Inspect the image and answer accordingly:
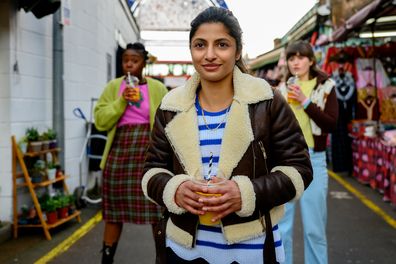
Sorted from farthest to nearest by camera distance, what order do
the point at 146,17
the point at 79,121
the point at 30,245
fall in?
1. the point at 146,17
2. the point at 79,121
3. the point at 30,245

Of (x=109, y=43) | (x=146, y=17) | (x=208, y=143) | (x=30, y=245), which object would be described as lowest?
(x=30, y=245)

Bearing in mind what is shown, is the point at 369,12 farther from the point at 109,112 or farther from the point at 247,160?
the point at 247,160

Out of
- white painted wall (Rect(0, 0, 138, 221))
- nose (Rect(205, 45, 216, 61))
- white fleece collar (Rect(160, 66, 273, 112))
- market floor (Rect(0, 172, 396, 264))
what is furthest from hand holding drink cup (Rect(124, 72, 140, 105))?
white painted wall (Rect(0, 0, 138, 221))

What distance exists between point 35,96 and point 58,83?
1.56 feet

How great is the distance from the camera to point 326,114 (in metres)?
3.55

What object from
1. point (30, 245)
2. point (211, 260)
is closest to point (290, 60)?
point (211, 260)

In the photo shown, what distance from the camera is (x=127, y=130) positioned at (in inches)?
155

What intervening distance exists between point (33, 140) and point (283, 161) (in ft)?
13.4

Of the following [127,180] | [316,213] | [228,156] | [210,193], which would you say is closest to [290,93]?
[316,213]

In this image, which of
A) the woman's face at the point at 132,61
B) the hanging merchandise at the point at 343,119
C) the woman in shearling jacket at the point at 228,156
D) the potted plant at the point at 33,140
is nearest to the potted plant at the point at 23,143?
the potted plant at the point at 33,140

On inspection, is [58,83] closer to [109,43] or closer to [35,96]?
[35,96]

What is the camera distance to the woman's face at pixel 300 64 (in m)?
3.69

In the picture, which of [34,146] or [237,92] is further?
[34,146]

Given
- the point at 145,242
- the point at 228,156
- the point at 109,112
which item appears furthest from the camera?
the point at 145,242
